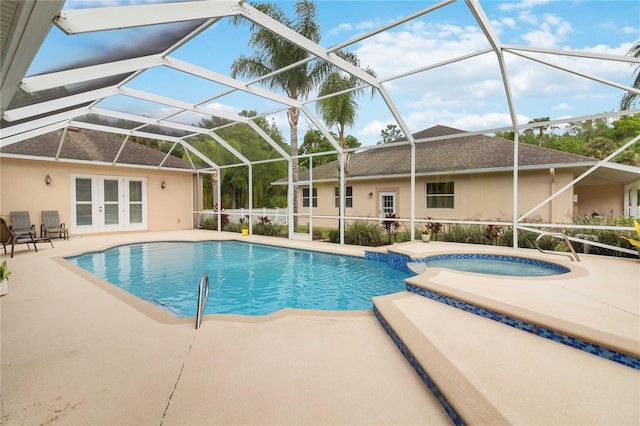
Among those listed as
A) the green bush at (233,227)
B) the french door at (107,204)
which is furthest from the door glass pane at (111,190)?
the green bush at (233,227)

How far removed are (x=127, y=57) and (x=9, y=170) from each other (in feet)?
31.1

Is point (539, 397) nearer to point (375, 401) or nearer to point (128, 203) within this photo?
point (375, 401)

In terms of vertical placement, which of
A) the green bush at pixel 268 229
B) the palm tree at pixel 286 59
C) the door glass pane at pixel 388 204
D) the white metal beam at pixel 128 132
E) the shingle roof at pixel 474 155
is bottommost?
the green bush at pixel 268 229

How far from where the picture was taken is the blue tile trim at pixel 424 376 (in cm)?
196

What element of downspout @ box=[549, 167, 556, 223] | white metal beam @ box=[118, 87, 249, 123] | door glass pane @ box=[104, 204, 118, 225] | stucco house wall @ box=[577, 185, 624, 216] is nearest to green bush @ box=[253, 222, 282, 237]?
white metal beam @ box=[118, 87, 249, 123]

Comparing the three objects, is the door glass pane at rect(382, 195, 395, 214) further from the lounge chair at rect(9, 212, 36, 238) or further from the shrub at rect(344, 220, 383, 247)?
the lounge chair at rect(9, 212, 36, 238)

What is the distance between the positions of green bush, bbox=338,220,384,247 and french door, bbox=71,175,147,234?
9.69 metres

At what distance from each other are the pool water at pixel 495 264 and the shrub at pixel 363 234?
2725mm

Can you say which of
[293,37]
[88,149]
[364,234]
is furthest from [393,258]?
[88,149]

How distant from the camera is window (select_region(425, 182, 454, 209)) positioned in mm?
10164

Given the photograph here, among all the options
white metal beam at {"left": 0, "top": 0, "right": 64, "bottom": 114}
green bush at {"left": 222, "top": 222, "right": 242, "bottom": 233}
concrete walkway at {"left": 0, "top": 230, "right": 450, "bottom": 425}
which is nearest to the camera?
white metal beam at {"left": 0, "top": 0, "right": 64, "bottom": 114}

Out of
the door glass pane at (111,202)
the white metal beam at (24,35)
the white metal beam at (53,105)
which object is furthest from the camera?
the door glass pane at (111,202)

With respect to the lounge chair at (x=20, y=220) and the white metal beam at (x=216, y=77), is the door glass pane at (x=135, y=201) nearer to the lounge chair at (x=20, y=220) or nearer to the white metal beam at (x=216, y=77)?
the lounge chair at (x=20, y=220)

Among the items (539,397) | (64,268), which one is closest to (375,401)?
(539,397)
